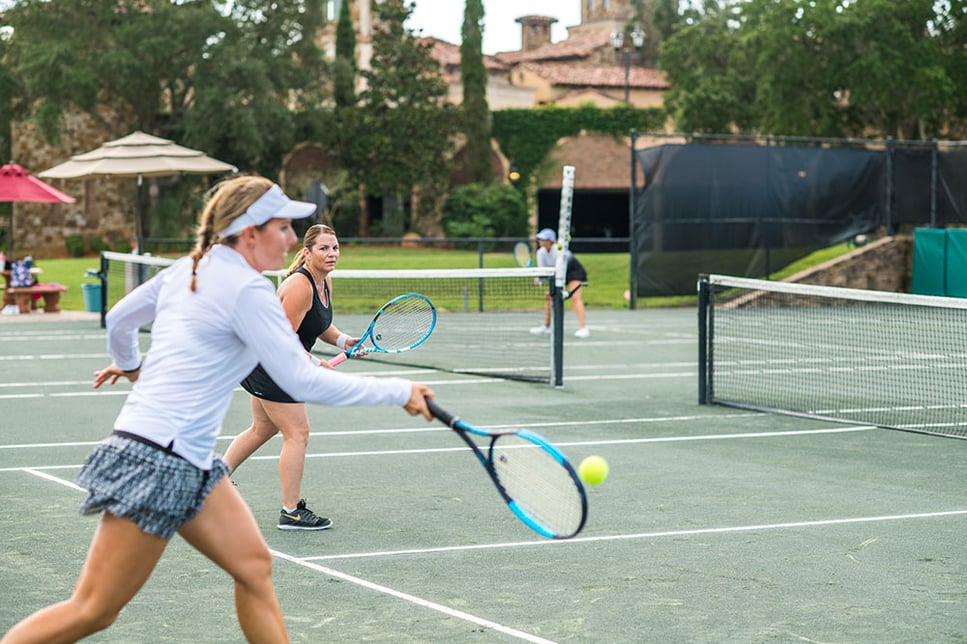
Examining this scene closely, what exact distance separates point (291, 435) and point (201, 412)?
129 inches

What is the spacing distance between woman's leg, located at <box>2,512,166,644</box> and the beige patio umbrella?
68.5ft

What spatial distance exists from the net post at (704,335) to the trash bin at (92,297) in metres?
15.2

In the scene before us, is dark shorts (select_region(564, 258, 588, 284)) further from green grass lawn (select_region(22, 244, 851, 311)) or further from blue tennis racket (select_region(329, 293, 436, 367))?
blue tennis racket (select_region(329, 293, 436, 367))

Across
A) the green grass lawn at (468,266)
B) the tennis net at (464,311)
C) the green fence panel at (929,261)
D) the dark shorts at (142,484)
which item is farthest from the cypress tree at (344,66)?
the dark shorts at (142,484)

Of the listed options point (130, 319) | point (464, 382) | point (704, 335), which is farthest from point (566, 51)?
point (130, 319)

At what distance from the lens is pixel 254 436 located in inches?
299

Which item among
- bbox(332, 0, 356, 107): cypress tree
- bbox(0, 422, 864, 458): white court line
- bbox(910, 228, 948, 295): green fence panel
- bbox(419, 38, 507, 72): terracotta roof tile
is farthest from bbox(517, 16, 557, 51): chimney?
bbox(0, 422, 864, 458): white court line

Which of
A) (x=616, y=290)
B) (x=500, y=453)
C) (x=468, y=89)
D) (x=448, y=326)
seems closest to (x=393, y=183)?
(x=468, y=89)

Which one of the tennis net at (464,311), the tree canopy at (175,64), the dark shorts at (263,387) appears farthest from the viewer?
the tree canopy at (175,64)

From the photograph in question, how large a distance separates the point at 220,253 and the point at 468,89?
49.5m

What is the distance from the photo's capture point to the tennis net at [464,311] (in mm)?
15031

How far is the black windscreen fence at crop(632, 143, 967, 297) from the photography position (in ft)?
86.7

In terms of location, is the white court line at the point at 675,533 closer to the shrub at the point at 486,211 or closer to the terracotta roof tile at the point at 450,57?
the shrub at the point at 486,211

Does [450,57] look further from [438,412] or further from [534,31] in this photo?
[438,412]
